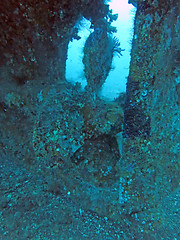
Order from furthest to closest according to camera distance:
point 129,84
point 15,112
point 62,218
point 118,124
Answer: point 15,112 → point 118,124 → point 62,218 → point 129,84

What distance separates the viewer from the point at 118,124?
254 centimetres

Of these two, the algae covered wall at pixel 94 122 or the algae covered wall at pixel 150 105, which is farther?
the algae covered wall at pixel 94 122

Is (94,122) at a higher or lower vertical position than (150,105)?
higher

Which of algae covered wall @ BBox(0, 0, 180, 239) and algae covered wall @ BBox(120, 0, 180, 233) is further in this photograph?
algae covered wall @ BBox(0, 0, 180, 239)

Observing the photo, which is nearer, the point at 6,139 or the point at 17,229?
the point at 17,229

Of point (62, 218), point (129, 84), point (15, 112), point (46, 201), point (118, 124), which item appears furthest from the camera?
point (15, 112)

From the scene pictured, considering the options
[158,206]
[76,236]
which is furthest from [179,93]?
[76,236]

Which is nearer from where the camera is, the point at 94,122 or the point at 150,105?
the point at 150,105

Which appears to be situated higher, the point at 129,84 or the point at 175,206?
the point at 129,84

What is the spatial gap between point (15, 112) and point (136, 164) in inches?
94.6

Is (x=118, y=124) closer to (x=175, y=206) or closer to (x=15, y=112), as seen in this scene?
(x=175, y=206)

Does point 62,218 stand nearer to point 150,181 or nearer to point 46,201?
point 46,201

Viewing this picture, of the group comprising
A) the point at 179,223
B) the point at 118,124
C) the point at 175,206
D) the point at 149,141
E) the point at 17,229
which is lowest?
the point at 17,229

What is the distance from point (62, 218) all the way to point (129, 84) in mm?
1860
